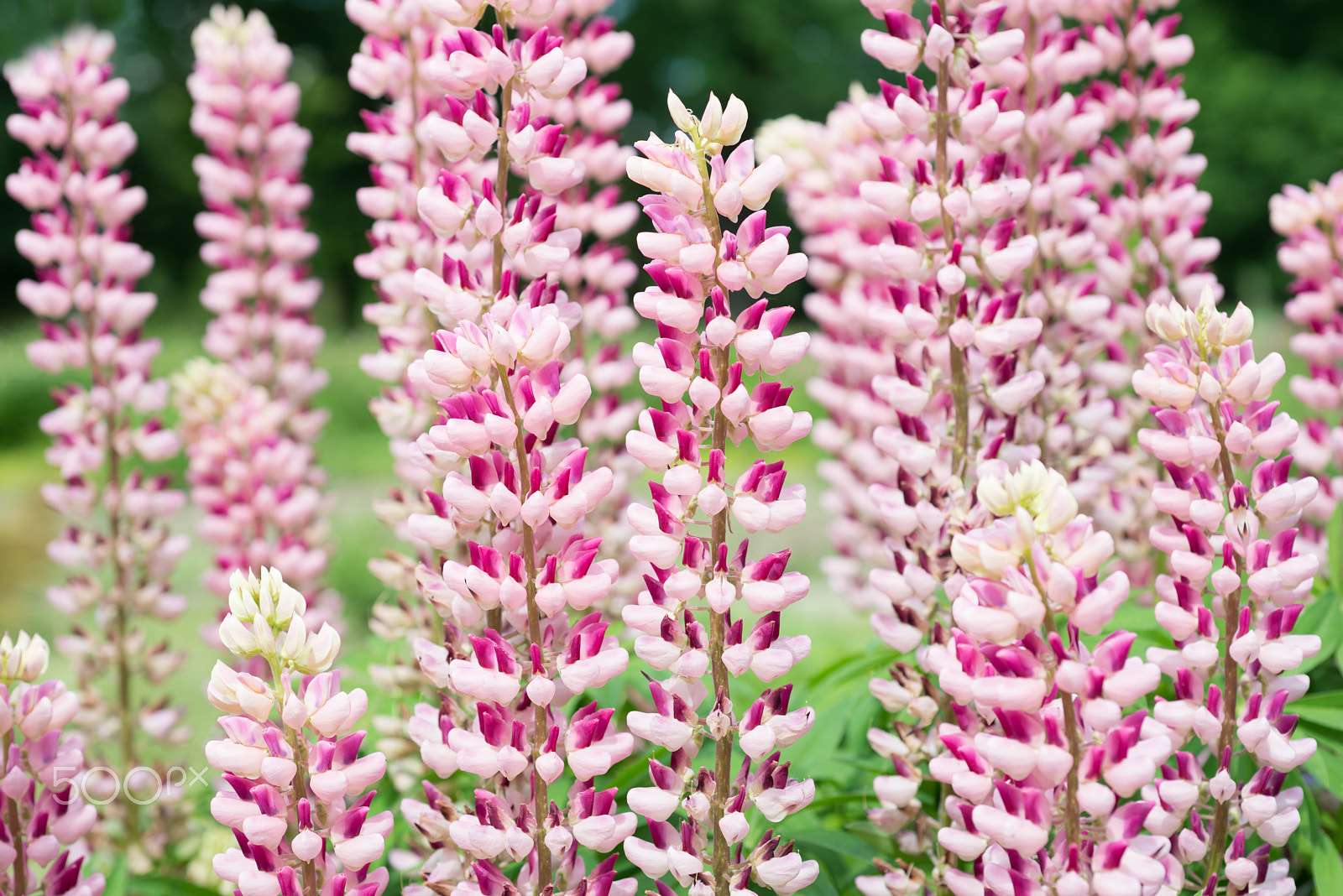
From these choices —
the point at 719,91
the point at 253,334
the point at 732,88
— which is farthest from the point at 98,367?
the point at 719,91

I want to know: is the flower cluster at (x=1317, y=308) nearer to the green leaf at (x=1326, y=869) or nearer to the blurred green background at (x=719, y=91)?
the green leaf at (x=1326, y=869)

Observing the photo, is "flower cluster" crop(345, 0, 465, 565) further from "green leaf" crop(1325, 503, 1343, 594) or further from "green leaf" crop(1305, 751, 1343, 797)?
"green leaf" crop(1325, 503, 1343, 594)

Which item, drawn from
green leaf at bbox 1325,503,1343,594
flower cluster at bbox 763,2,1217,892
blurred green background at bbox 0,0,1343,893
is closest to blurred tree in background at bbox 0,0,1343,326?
blurred green background at bbox 0,0,1343,893

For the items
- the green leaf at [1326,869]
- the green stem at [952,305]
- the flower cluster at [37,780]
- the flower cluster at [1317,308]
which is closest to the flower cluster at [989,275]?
the green stem at [952,305]

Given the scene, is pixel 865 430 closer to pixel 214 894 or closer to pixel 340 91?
pixel 214 894

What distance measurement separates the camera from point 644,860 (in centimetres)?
94

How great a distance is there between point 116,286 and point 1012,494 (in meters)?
1.56

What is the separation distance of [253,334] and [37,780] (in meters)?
1.10

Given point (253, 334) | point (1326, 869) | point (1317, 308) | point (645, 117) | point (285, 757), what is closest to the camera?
point (285, 757)

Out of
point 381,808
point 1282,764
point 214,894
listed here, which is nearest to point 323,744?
point 214,894

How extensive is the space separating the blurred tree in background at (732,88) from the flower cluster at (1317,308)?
1318 cm

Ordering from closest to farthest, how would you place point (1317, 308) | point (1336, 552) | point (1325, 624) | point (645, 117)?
point (1325, 624), point (1336, 552), point (1317, 308), point (645, 117)

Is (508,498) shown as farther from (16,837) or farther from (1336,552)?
(1336,552)

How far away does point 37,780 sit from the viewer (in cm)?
103
